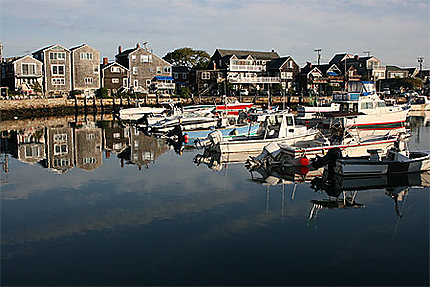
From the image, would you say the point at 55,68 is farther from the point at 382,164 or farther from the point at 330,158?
the point at 382,164

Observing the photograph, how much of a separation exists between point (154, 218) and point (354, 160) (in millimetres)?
7885

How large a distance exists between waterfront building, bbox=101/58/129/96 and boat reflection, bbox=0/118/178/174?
24919 millimetres

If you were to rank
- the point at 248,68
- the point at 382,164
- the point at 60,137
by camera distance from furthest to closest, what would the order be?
the point at 248,68 → the point at 60,137 → the point at 382,164

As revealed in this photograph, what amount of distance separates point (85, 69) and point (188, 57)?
28.0 meters

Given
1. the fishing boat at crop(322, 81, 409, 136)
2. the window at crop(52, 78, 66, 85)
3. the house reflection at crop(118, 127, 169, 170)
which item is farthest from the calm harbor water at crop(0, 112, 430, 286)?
A: the window at crop(52, 78, 66, 85)

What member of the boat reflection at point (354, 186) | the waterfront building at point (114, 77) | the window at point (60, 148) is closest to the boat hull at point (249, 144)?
Result: the boat reflection at point (354, 186)

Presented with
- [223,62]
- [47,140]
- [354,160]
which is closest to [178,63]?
[223,62]

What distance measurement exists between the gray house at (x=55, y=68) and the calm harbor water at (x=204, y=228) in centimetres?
4126

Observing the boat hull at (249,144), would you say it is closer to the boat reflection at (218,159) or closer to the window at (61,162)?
the boat reflection at (218,159)

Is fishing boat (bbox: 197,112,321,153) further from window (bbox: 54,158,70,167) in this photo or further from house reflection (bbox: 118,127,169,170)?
window (bbox: 54,158,70,167)

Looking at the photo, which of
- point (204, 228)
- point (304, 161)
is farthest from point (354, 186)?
point (204, 228)

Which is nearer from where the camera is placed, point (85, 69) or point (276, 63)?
point (85, 69)

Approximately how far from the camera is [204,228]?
36.9 feet

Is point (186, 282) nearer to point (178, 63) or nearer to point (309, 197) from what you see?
point (309, 197)
